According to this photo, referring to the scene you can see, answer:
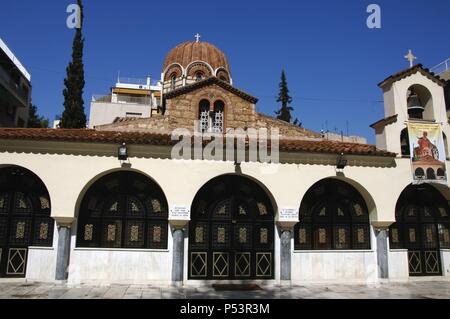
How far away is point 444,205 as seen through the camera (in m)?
14.8

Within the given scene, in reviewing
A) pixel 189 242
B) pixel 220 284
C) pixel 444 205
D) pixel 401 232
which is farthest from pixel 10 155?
pixel 444 205

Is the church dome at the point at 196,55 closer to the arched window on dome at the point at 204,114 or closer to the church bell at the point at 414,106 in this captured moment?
the arched window on dome at the point at 204,114

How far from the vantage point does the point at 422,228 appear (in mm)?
14398

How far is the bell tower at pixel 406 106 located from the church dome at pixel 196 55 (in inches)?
921

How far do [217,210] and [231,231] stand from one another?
2.81 feet

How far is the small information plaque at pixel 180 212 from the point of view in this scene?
11836mm

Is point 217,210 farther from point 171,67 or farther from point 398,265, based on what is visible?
point 171,67

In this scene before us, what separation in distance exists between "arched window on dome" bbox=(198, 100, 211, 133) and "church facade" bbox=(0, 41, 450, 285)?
1099 cm

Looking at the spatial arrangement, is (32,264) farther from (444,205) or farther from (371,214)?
(444,205)

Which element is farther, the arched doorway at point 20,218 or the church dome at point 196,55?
the church dome at point 196,55

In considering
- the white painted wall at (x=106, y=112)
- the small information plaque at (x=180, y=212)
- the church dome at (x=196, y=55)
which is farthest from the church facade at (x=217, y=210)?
the white painted wall at (x=106, y=112)

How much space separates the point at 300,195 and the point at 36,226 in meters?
8.69

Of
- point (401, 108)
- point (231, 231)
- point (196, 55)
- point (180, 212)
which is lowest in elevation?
point (231, 231)

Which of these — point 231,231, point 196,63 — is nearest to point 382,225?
point 231,231
